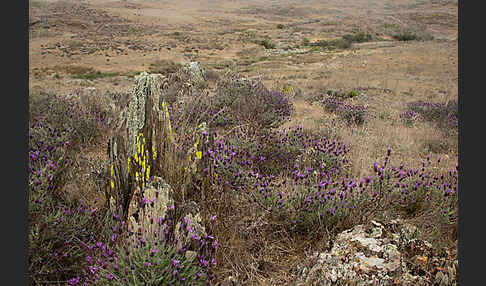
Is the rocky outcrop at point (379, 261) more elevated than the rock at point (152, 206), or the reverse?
the rock at point (152, 206)

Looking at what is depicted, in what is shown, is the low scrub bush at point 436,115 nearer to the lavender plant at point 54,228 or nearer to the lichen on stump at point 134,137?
the lichen on stump at point 134,137

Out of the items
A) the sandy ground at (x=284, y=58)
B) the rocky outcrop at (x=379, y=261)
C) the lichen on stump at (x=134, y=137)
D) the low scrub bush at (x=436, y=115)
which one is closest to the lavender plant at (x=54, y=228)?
the lichen on stump at (x=134, y=137)

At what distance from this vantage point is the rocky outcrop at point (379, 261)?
1.92 meters

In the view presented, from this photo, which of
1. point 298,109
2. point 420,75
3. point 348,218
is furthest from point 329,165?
point 420,75

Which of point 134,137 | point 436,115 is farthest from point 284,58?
point 134,137

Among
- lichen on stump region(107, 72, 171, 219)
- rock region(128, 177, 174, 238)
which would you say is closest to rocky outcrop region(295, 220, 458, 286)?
rock region(128, 177, 174, 238)

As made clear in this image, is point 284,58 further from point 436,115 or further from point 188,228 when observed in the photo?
point 188,228

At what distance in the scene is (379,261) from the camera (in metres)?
2.01

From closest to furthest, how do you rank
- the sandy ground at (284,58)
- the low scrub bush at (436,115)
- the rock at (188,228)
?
the rock at (188,228)
the low scrub bush at (436,115)
the sandy ground at (284,58)

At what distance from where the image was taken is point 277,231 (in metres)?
2.56

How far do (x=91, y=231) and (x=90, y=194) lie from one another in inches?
21.6

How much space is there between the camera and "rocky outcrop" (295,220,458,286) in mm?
1925

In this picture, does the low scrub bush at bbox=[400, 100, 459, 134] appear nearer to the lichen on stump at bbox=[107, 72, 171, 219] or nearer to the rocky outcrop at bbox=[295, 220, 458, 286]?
the rocky outcrop at bbox=[295, 220, 458, 286]

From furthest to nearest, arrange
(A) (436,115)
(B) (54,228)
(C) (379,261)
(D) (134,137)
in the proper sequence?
(A) (436,115) < (D) (134,137) < (B) (54,228) < (C) (379,261)
